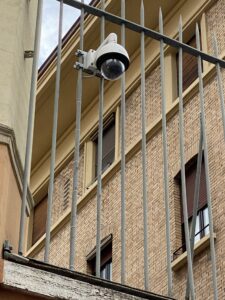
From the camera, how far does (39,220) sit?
22.2m

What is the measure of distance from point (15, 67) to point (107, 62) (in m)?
0.83

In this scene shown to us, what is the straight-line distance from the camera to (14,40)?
601 centimetres

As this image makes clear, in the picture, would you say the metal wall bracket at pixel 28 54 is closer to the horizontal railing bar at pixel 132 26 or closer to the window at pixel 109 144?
the horizontal railing bar at pixel 132 26

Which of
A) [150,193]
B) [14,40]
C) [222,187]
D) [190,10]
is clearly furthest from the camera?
[190,10]

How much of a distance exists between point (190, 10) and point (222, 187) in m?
4.75

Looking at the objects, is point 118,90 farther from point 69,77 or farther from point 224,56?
point 224,56

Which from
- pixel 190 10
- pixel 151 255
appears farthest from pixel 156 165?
pixel 190 10

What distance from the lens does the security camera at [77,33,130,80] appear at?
6531 mm

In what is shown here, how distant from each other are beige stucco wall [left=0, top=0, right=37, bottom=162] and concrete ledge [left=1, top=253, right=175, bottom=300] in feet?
3.00

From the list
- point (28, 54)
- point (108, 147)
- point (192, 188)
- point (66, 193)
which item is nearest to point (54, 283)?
point (28, 54)

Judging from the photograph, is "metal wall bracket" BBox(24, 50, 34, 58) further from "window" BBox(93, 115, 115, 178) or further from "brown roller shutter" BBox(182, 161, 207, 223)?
"window" BBox(93, 115, 115, 178)

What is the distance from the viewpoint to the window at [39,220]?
2205 cm

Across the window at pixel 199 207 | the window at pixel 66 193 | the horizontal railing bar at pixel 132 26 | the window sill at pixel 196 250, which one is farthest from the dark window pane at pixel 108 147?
the horizontal railing bar at pixel 132 26

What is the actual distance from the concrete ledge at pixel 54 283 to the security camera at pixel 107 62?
1.70 metres
